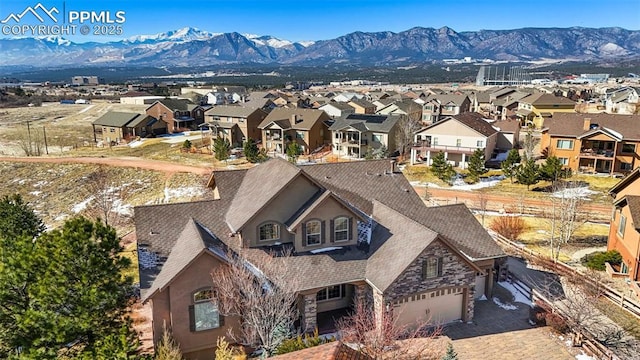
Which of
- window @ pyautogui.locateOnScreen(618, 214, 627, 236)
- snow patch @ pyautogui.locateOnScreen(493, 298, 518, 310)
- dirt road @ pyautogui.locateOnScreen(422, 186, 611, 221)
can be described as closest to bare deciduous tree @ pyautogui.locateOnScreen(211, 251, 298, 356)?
snow patch @ pyautogui.locateOnScreen(493, 298, 518, 310)

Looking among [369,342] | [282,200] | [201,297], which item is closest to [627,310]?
[369,342]

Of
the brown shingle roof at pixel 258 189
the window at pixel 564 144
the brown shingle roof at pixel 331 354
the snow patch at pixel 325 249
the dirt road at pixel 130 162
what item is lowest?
the dirt road at pixel 130 162

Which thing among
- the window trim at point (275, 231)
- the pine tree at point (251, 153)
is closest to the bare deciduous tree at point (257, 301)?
the window trim at point (275, 231)

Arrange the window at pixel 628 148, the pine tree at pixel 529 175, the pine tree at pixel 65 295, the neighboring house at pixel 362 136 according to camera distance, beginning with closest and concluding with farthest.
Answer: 1. the pine tree at pixel 65 295
2. the pine tree at pixel 529 175
3. the window at pixel 628 148
4. the neighboring house at pixel 362 136

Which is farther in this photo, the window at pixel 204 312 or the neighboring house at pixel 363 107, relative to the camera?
the neighboring house at pixel 363 107

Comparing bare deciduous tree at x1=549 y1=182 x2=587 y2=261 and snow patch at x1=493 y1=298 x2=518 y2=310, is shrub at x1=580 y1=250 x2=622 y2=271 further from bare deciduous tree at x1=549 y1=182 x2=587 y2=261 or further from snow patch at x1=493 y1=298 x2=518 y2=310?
snow patch at x1=493 y1=298 x2=518 y2=310

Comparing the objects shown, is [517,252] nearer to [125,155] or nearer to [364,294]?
[364,294]

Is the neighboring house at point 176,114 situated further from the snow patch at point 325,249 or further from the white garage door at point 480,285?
the white garage door at point 480,285
